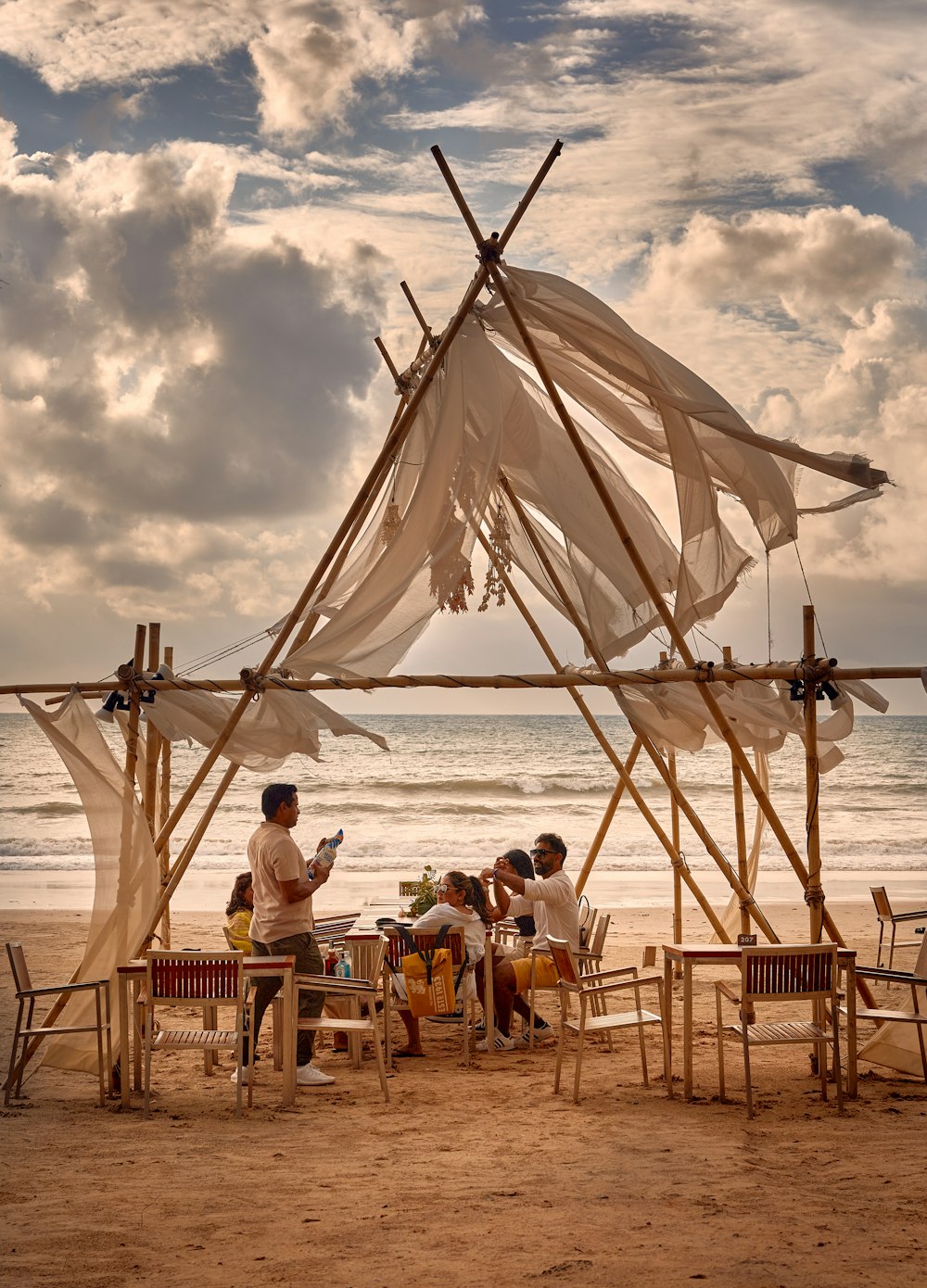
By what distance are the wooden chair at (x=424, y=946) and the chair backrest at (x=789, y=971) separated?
6.19 ft

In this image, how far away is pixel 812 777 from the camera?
6848mm

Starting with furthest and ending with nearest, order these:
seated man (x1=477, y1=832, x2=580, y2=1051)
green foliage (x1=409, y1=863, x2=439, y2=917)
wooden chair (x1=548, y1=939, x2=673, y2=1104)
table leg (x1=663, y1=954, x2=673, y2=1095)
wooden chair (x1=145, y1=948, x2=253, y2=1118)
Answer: green foliage (x1=409, y1=863, x2=439, y2=917) < seated man (x1=477, y1=832, x2=580, y2=1051) < table leg (x1=663, y1=954, x2=673, y2=1095) < wooden chair (x1=548, y1=939, x2=673, y2=1104) < wooden chair (x1=145, y1=948, x2=253, y2=1118)

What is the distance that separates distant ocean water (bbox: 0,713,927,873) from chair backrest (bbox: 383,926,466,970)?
523 inches

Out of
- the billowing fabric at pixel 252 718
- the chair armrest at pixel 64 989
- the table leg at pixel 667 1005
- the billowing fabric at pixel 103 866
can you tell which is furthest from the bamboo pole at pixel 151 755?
the table leg at pixel 667 1005

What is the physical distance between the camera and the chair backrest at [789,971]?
593 cm

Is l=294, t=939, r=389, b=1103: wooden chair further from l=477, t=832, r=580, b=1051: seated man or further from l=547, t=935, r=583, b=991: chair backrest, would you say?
l=477, t=832, r=580, b=1051: seated man

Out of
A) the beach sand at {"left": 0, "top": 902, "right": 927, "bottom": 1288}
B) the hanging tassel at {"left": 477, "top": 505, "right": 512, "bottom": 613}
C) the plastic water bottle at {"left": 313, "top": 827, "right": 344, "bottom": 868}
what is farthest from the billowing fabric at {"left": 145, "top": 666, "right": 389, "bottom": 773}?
the hanging tassel at {"left": 477, "top": 505, "right": 512, "bottom": 613}

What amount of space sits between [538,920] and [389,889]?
35.3 ft

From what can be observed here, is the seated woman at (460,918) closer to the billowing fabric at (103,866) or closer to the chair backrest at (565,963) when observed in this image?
the chair backrest at (565,963)

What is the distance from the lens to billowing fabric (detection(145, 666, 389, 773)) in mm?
7035

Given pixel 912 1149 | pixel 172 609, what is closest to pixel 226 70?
pixel 912 1149

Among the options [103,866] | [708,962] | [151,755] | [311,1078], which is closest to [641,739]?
[708,962]

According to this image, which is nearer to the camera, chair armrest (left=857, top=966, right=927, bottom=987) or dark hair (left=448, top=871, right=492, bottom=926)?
chair armrest (left=857, top=966, right=927, bottom=987)

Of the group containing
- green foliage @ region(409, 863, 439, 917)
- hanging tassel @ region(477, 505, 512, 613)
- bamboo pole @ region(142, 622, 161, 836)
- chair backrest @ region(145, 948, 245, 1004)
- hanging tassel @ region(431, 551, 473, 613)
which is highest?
hanging tassel @ region(477, 505, 512, 613)
